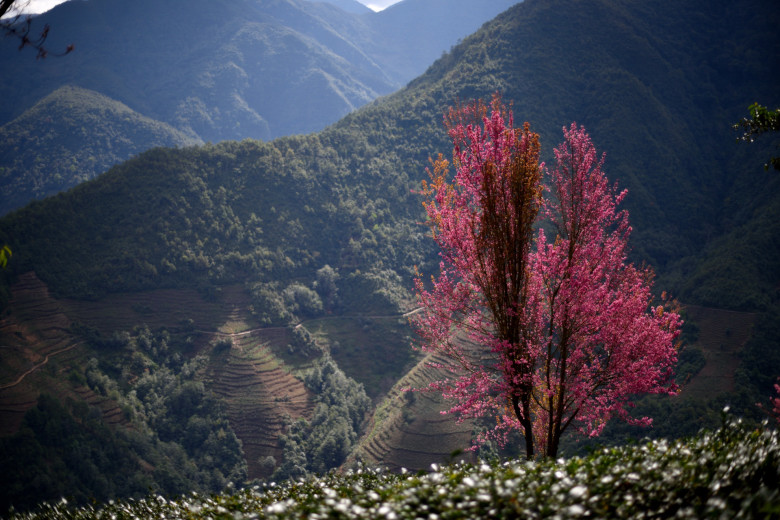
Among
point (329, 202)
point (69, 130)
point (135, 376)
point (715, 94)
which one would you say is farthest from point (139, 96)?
point (715, 94)

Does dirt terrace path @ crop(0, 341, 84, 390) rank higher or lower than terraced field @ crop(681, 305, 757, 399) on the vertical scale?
lower

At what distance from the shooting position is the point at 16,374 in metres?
30.2

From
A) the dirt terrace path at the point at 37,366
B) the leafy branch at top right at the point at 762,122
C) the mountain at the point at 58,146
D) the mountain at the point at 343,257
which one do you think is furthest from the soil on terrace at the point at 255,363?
the mountain at the point at 58,146

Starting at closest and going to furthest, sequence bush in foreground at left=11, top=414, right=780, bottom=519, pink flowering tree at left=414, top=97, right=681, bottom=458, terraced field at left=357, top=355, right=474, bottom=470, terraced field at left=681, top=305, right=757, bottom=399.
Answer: bush in foreground at left=11, top=414, right=780, bottom=519
pink flowering tree at left=414, top=97, right=681, bottom=458
terraced field at left=681, top=305, right=757, bottom=399
terraced field at left=357, top=355, right=474, bottom=470

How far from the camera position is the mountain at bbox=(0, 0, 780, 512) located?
31.2 m

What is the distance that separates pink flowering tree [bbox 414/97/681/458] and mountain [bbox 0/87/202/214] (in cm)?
11493

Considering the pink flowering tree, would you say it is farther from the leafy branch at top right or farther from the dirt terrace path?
the dirt terrace path

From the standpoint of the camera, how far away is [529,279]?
6602mm

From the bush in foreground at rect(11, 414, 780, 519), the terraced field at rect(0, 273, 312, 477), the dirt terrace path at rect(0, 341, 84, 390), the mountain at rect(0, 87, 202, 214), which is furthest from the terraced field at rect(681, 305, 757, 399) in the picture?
the mountain at rect(0, 87, 202, 214)

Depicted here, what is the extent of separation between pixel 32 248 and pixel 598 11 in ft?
264

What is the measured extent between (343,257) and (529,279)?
48.1m

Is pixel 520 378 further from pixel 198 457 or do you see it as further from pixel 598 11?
pixel 598 11

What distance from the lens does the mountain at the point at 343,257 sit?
3116 centimetres

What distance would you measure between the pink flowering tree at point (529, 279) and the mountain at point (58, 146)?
115 m
